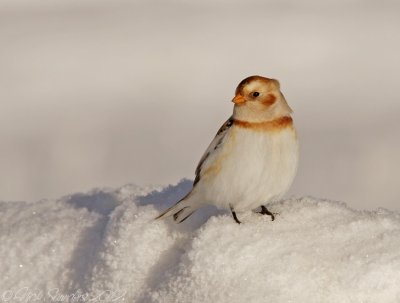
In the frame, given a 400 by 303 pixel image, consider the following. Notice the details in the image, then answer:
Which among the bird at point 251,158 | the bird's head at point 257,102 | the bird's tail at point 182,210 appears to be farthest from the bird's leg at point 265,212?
the bird's head at point 257,102

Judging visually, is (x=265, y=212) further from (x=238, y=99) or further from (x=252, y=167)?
(x=238, y=99)

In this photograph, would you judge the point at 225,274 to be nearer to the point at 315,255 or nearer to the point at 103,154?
the point at 315,255

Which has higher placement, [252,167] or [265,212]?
[252,167]

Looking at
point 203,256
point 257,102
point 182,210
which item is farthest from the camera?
point 257,102

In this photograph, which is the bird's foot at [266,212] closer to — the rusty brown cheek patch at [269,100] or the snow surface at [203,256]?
the snow surface at [203,256]

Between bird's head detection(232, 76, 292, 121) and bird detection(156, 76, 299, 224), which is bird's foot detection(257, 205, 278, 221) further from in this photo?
bird's head detection(232, 76, 292, 121)

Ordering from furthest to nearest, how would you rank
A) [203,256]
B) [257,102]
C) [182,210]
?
[257,102] → [182,210] → [203,256]

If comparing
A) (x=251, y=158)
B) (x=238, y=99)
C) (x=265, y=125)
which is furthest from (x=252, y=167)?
(x=238, y=99)
